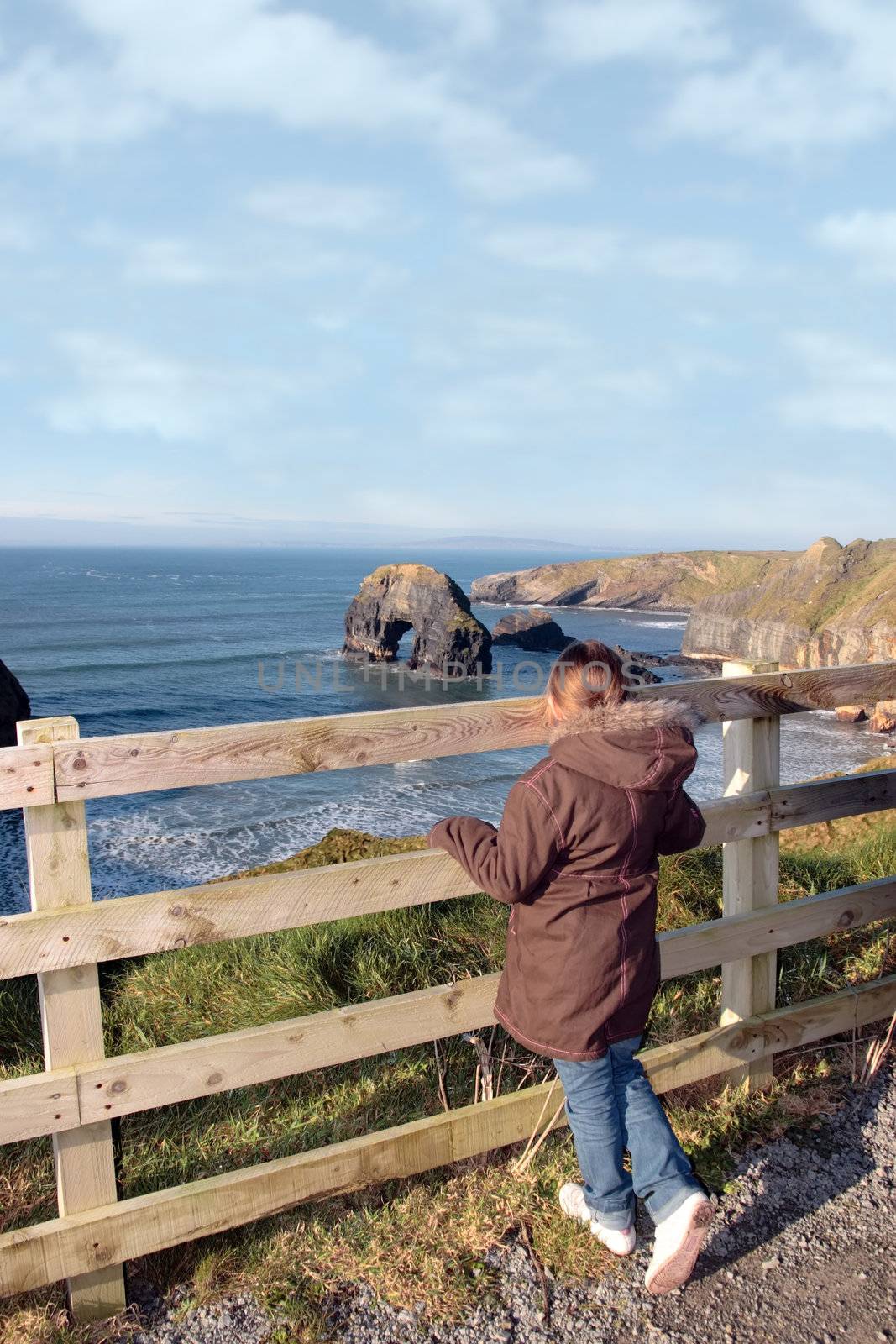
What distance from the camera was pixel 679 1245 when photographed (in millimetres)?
2559

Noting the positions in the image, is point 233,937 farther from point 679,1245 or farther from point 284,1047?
point 679,1245

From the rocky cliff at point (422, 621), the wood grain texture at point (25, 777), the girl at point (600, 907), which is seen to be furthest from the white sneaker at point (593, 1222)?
the rocky cliff at point (422, 621)

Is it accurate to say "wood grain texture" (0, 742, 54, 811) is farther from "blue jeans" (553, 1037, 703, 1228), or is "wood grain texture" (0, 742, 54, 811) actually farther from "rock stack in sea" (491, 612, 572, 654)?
"rock stack in sea" (491, 612, 572, 654)

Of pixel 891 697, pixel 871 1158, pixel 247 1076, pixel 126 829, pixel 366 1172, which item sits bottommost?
pixel 126 829

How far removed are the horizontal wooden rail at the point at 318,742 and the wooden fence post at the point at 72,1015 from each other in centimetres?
10

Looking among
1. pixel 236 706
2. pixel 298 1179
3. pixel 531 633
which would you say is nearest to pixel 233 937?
pixel 298 1179

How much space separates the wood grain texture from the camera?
2.35 meters

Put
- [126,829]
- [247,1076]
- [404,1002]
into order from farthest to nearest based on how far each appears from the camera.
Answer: [126,829] → [404,1002] → [247,1076]

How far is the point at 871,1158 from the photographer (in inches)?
130

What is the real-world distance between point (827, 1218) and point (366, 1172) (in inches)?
58.5

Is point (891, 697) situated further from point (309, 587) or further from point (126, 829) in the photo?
point (309, 587)

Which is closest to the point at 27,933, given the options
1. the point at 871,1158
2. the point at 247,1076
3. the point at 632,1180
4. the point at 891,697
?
the point at 247,1076

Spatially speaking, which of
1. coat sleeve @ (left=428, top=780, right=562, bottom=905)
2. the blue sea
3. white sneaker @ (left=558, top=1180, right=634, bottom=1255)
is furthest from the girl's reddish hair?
the blue sea

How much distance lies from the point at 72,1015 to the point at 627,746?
166cm
